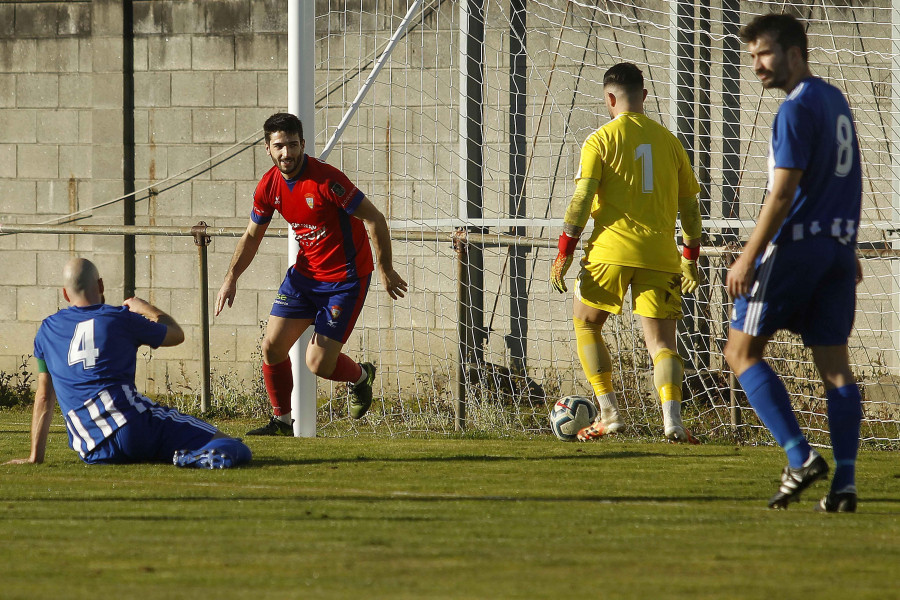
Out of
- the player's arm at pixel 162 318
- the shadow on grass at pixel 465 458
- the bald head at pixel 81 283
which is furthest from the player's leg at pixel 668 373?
the bald head at pixel 81 283

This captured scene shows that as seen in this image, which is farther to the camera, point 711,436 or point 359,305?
point 711,436

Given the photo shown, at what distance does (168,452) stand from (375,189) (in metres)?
4.57

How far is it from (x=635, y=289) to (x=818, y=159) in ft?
6.84

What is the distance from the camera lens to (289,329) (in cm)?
653

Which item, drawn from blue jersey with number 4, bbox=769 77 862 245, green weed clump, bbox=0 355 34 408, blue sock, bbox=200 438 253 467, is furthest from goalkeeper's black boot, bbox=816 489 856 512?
green weed clump, bbox=0 355 34 408

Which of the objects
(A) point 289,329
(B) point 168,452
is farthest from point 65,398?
(A) point 289,329

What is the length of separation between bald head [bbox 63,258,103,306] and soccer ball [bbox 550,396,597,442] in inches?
104

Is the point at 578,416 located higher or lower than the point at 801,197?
lower

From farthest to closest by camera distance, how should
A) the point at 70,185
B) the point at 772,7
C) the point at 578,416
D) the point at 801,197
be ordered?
the point at 70,185 < the point at 772,7 < the point at 578,416 < the point at 801,197

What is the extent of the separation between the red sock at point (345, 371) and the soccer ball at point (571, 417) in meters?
1.24

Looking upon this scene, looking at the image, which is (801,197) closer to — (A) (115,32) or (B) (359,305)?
(B) (359,305)

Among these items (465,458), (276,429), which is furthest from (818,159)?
(276,429)

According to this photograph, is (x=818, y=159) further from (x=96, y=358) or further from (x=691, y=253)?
(x=96, y=358)

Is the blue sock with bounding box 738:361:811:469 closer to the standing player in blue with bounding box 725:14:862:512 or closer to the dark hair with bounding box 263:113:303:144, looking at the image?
the standing player in blue with bounding box 725:14:862:512
